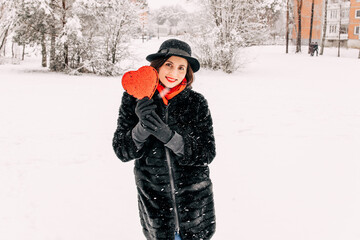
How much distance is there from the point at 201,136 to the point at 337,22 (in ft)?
177

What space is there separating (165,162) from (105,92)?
11196 mm

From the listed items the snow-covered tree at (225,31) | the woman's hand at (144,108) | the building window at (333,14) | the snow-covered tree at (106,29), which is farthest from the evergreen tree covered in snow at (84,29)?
the building window at (333,14)

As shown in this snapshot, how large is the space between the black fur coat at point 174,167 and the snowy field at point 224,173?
1.54 m

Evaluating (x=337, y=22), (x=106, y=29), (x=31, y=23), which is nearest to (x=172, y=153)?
(x=106, y=29)

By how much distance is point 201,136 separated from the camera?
76.7 inches

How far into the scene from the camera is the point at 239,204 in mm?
4027

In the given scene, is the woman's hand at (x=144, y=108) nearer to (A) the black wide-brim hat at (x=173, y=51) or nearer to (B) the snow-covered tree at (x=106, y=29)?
(A) the black wide-brim hat at (x=173, y=51)

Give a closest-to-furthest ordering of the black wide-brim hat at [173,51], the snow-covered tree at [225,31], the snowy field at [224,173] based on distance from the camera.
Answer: the black wide-brim hat at [173,51] < the snowy field at [224,173] < the snow-covered tree at [225,31]

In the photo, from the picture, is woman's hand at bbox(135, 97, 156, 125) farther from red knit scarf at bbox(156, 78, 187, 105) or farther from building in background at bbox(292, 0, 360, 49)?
building in background at bbox(292, 0, 360, 49)

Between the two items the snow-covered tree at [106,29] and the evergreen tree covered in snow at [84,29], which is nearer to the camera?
the evergreen tree covered in snow at [84,29]

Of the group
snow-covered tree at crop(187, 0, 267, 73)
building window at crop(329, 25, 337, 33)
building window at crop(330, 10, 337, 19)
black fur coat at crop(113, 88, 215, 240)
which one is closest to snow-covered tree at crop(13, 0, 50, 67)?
snow-covered tree at crop(187, 0, 267, 73)

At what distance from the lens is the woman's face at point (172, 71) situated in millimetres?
1888

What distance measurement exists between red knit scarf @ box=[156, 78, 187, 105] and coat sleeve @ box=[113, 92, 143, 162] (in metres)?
0.17

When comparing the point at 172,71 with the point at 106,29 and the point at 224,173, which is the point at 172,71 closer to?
the point at 224,173
